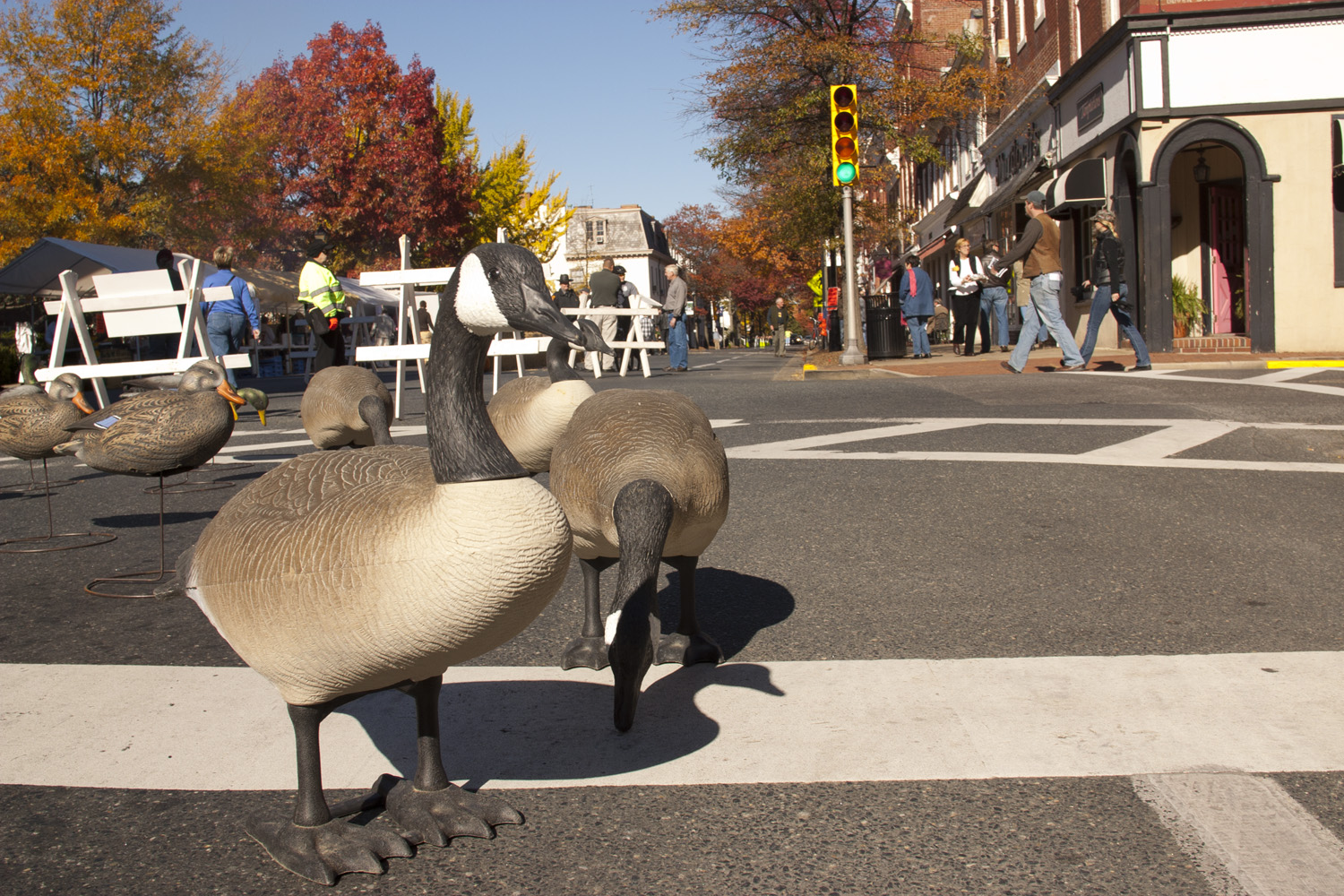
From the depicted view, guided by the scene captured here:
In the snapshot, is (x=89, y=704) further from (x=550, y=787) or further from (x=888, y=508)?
(x=888, y=508)

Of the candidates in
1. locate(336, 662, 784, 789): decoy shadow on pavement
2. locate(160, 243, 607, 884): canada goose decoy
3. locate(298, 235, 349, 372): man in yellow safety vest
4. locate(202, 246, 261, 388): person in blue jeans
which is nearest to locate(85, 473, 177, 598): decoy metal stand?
locate(336, 662, 784, 789): decoy shadow on pavement

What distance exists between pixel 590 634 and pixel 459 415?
1.75 meters

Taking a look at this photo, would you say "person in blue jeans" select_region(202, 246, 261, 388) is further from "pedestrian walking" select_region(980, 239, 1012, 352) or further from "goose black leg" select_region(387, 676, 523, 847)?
"pedestrian walking" select_region(980, 239, 1012, 352)

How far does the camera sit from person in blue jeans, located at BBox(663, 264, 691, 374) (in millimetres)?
21531

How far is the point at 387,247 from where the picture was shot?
141 ft

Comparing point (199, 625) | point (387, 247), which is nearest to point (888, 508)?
point (199, 625)

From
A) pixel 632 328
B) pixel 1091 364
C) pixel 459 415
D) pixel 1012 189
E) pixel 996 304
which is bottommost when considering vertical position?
pixel 1091 364

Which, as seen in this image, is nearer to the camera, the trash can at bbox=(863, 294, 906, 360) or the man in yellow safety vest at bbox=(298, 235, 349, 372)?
the man in yellow safety vest at bbox=(298, 235, 349, 372)

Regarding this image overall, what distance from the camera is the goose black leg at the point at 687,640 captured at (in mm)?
3678

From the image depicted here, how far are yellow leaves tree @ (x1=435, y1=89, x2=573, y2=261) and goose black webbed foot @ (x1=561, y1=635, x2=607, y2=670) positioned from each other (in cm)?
4117

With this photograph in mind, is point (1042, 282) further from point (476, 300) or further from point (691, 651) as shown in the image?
point (476, 300)

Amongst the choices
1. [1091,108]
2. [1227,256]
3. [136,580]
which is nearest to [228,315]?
[136,580]

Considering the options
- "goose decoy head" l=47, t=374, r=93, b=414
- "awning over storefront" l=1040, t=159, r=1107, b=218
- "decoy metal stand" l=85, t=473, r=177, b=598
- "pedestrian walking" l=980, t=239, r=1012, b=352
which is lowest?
"decoy metal stand" l=85, t=473, r=177, b=598

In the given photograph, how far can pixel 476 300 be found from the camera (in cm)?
222
